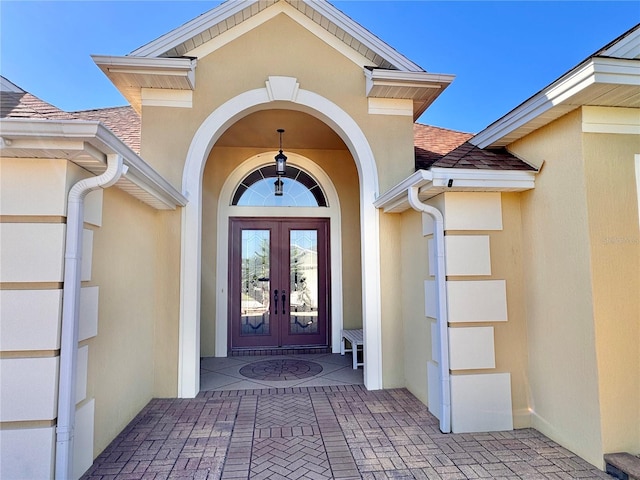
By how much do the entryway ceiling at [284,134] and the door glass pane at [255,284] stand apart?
5.43 ft

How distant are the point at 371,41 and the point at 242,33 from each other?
1754 millimetres

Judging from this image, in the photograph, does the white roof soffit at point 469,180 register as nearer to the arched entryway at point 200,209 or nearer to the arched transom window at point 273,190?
the arched entryway at point 200,209

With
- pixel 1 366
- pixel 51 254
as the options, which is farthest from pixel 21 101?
pixel 1 366

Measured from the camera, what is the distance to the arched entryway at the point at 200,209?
14.8 ft

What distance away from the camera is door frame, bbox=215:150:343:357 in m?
6.61

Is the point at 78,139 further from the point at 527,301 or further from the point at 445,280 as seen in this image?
the point at 527,301

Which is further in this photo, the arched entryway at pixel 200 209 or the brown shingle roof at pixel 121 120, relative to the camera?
the brown shingle roof at pixel 121 120

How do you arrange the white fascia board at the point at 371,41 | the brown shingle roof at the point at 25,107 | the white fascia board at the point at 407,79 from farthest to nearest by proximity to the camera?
1. the white fascia board at the point at 371,41
2. the white fascia board at the point at 407,79
3. the brown shingle roof at the point at 25,107

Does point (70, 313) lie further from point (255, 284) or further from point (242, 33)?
point (255, 284)

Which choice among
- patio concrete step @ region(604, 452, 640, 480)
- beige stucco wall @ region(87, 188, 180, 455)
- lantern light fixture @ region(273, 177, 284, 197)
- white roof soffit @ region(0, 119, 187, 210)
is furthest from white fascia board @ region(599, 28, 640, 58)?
lantern light fixture @ region(273, 177, 284, 197)

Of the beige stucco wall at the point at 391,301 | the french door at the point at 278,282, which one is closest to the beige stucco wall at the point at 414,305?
the beige stucco wall at the point at 391,301

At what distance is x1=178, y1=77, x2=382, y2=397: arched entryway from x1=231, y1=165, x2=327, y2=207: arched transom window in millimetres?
2063

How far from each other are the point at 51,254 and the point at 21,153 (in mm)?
690

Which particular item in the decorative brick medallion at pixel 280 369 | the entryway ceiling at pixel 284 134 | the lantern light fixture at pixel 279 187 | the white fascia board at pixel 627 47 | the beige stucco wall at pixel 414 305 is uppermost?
the entryway ceiling at pixel 284 134
